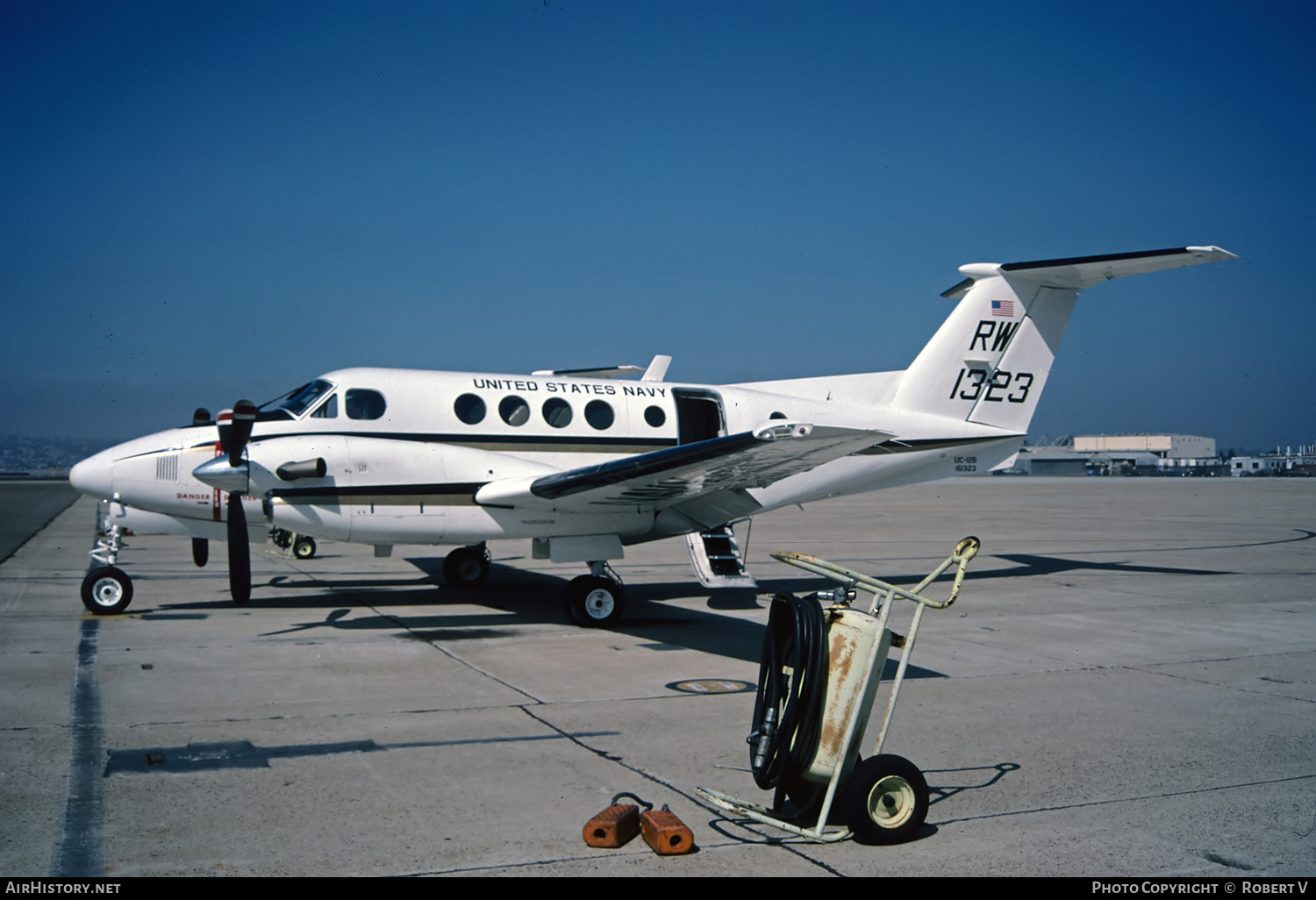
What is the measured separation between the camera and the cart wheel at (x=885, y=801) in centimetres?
480

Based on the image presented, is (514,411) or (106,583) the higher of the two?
(514,411)

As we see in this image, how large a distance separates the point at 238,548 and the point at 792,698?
841 cm

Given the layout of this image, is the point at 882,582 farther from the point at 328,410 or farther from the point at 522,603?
the point at 522,603

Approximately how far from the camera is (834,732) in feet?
16.3

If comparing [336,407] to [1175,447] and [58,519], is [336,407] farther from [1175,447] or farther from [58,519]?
[1175,447]

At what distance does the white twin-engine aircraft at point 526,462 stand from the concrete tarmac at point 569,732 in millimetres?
1119

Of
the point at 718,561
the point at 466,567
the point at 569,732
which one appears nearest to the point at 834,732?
the point at 569,732

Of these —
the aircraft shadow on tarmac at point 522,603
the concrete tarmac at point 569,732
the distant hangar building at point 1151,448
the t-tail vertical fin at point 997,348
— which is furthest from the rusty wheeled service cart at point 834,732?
the distant hangar building at point 1151,448

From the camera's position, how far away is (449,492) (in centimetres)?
1177

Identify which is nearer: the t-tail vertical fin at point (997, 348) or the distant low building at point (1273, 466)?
the t-tail vertical fin at point (997, 348)

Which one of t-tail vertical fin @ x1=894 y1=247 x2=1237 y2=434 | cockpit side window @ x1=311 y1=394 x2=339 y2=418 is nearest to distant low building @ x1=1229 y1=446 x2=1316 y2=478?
t-tail vertical fin @ x1=894 y1=247 x2=1237 y2=434

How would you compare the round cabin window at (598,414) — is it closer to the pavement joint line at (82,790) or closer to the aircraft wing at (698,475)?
the aircraft wing at (698,475)

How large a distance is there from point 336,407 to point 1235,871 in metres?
10.3
